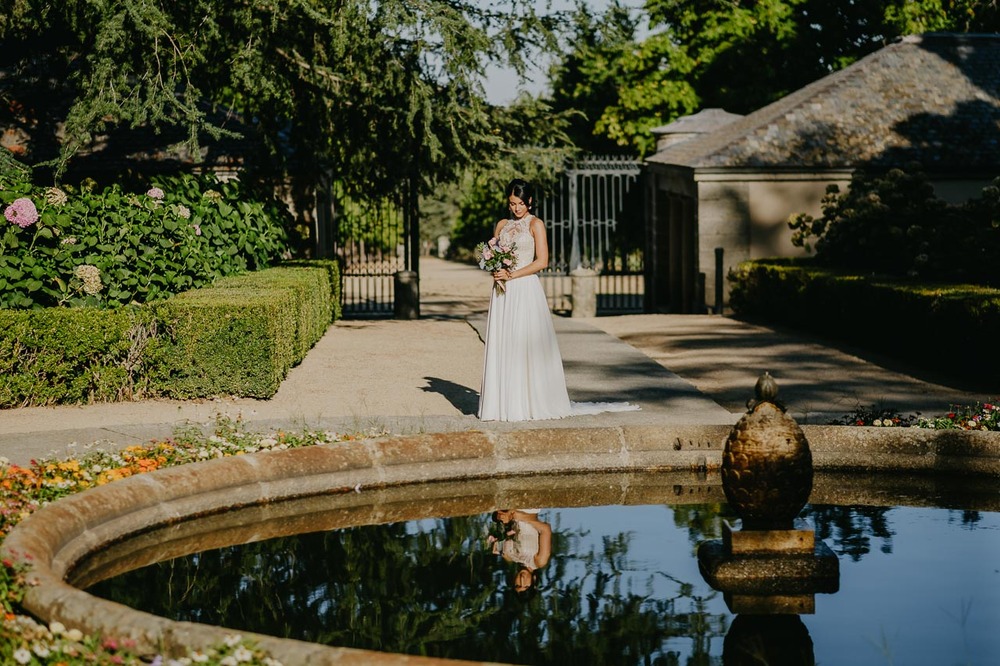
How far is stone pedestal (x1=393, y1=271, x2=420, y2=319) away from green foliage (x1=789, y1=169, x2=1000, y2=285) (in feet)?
21.8

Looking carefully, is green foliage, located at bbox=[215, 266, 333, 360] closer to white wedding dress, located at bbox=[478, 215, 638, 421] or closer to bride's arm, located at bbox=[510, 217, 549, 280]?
→ white wedding dress, located at bbox=[478, 215, 638, 421]

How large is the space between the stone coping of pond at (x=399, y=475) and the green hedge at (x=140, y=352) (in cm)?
416

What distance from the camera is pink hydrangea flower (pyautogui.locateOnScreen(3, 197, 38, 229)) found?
12.4 metres

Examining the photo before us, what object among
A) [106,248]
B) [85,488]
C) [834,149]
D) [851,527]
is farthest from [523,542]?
[834,149]

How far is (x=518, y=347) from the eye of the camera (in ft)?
34.2

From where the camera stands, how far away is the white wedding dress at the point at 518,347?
1039cm

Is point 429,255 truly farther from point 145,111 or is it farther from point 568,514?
point 568,514

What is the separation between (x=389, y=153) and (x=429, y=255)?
135 feet

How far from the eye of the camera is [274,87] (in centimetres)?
1688

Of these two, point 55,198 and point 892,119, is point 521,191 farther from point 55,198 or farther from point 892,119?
point 892,119

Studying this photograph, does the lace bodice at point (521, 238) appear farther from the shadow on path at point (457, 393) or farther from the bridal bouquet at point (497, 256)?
the shadow on path at point (457, 393)

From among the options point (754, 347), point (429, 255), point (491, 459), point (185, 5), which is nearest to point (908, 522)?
point (491, 459)

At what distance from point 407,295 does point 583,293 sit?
122 inches

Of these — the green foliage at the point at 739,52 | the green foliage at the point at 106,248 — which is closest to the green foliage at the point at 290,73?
the green foliage at the point at 106,248
